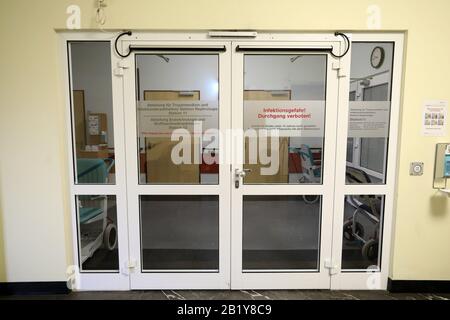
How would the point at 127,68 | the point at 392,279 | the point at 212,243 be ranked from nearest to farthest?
the point at 127,68 → the point at 392,279 → the point at 212,243

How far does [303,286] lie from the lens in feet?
8.13

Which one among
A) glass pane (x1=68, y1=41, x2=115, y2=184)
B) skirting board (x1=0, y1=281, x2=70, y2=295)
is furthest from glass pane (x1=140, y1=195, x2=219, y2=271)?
skirting board (x1=0, y1=281, x2=70, y2=295)

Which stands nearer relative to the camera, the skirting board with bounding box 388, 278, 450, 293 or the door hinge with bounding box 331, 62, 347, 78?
the door hinge with bounding box 331, 62, 347, 78

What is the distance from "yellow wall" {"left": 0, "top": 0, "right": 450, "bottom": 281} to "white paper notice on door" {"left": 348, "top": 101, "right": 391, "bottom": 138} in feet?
0.47

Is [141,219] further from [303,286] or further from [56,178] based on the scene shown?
[303,286]

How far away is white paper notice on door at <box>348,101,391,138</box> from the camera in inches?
91.0

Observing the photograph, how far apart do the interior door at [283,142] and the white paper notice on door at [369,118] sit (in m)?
0.17

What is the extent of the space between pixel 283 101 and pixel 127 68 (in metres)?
1.33

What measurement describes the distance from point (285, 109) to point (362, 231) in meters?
1.50

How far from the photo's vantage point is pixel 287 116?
2322mm

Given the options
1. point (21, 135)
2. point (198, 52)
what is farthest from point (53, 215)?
point (198, 52)

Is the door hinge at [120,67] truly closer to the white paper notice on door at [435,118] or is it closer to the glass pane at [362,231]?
the glass pane at [362,231]

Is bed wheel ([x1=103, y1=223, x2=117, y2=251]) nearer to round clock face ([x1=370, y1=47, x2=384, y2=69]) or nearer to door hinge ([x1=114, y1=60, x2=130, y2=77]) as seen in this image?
door hinge ([x1=114, y1=60, x2=130, y2=77])

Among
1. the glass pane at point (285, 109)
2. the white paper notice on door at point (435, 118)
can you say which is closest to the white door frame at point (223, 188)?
the glass pane at point (285, 109)
